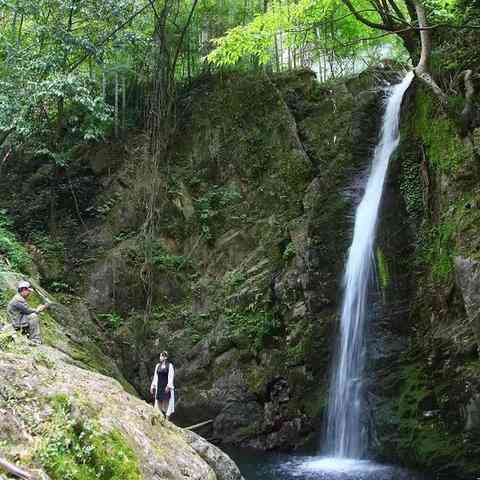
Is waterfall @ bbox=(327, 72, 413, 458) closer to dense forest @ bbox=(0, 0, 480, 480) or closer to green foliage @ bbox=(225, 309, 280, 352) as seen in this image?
dense forest @ bbox=(0, 0, 480, 480)

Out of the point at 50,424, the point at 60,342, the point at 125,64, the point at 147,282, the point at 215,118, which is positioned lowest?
the point at 50,424

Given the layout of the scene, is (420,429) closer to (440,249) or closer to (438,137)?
(440,249)

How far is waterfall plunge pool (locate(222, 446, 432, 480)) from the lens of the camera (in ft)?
30.6

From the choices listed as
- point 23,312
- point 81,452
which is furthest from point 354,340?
point 81,452

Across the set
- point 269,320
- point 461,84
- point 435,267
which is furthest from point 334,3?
point 269,320

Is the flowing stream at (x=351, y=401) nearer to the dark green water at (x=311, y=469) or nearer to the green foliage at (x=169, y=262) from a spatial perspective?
the dark green water at (x=311, y=469)

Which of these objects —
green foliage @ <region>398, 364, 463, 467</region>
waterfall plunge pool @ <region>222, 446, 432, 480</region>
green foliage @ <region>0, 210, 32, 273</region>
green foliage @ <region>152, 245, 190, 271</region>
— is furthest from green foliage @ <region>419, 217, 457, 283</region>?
green foliage @ <region>0, 210, 32, 273</region>

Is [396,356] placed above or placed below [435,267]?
below

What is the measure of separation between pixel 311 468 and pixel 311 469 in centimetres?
8

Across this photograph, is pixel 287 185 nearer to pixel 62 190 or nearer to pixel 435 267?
pixel 435 267

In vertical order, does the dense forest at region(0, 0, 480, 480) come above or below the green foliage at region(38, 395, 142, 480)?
above

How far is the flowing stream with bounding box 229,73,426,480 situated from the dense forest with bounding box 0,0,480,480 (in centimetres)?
6

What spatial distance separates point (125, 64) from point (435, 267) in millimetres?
11409

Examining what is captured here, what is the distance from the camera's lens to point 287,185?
14914 mm
